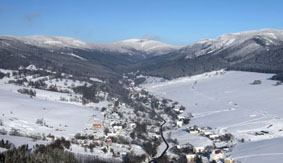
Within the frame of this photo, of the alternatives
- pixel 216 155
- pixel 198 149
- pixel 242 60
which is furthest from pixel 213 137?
pixel 242 60

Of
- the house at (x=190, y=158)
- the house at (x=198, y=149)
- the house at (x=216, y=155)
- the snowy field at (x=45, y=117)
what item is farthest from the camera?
the snowy field at (x=45, y=117)

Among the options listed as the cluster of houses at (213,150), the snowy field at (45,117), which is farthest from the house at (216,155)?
the snowy field at (45,117)

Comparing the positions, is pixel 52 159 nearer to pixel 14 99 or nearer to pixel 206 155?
pixel 206 155

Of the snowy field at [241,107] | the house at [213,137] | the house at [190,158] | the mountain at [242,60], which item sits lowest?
the house at [190,158]

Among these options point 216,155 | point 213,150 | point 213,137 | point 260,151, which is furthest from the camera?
point 213,137

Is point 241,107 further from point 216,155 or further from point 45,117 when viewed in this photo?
point 45,117

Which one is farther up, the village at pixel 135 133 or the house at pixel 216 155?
the village at pixel 135 133

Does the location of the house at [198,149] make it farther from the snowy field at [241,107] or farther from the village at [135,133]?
the snowy field at [241,107]

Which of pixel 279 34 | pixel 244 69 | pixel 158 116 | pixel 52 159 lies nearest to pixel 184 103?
pixel 158 116

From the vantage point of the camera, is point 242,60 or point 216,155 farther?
point 242,60

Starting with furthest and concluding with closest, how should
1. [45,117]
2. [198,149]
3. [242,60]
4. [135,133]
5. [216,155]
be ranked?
[242,60], [45,117], [135,133], [198,149], [216,155]
